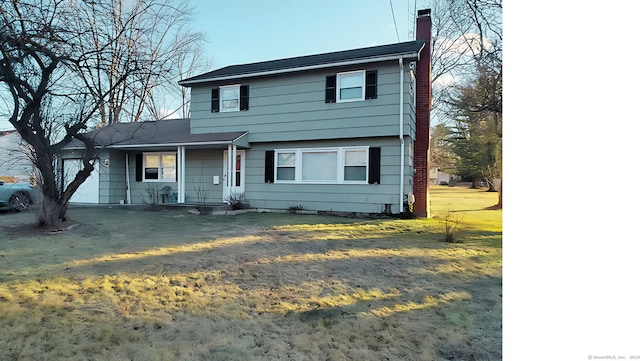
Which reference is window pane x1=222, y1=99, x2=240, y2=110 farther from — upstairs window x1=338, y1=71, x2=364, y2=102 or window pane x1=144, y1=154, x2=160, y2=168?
upstairs window x1=338, y1=71, x2=364, y2=102

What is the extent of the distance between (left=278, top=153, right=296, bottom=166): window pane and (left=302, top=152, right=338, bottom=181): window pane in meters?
0.40

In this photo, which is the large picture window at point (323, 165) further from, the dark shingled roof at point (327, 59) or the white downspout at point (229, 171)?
the dark shingled roof at point (327, 59)

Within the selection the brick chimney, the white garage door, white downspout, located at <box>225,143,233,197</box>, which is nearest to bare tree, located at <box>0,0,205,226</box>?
white downspout, located at <box>225,143,233,197</box>

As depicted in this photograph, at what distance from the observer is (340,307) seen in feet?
11.6

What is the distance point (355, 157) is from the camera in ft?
36.7

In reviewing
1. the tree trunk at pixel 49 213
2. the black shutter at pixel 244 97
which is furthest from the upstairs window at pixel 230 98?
the tree trunk at pixel 49 213

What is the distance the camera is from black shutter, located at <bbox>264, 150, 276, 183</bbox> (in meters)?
12.1
